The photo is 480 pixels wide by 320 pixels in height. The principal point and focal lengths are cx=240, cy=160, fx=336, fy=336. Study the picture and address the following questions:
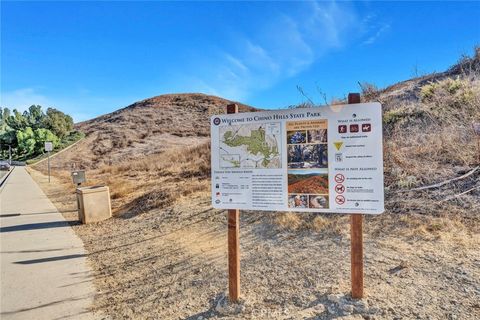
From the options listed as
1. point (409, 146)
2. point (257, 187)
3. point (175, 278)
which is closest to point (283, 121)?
point (257, 187)

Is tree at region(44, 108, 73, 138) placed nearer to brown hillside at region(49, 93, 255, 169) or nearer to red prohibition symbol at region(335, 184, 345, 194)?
brown hillside at region(49, 93, 255, 169)

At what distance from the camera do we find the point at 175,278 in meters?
4.30

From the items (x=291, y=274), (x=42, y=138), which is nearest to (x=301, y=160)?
(x=291, y=274)

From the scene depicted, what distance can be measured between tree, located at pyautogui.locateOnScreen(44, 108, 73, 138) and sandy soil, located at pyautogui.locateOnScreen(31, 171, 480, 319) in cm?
7183

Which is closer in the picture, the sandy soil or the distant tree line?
the sandy soil

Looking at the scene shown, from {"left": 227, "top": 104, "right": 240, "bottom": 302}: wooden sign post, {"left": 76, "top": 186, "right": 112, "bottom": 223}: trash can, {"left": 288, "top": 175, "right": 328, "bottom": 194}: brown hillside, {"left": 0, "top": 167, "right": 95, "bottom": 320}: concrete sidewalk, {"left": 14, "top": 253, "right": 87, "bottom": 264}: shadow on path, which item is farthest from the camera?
{"left": 76, "top": 186, "right": 112, "bottom": 223}: trash can

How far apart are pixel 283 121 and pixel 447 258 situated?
8.58 ft

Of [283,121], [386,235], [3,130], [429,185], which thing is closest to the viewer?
[283,121]

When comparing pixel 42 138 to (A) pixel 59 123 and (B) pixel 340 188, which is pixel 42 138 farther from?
(B) pixel 340 188

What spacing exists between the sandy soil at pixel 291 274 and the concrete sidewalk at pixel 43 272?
23 centimetres

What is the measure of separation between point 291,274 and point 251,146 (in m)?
1.69

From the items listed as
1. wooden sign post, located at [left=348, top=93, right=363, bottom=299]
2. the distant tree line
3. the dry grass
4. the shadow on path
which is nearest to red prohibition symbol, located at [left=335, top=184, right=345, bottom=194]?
wooden sign post, located at [left=348, top=93, right=363, bottom=299]

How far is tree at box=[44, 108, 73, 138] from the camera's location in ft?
226

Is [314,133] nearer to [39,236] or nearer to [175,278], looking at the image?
[175,278]
